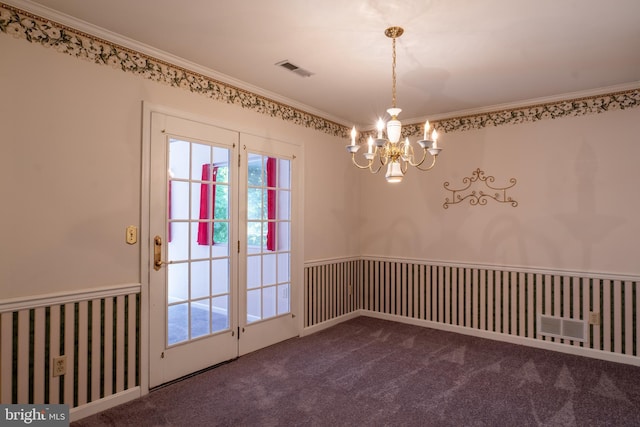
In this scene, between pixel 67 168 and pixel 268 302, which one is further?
pixel 268 302

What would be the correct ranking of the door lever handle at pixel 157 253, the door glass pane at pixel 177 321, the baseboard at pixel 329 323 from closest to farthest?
the door lever handle at pixel 157 253 < the door glass pane at pixel 177 321 < the baseboard at pixel 329 323

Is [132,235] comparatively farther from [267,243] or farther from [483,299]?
[483,299]

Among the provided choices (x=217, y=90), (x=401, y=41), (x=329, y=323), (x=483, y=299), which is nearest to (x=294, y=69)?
(x=217, y=90)

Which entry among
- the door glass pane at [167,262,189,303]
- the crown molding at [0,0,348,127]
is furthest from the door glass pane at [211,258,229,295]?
the crown molding at [0,0,348,127]

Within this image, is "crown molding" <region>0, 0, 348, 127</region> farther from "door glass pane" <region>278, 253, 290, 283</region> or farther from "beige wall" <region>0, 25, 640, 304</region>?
"door glass pane" <region>278, 253, 290, 283</region>

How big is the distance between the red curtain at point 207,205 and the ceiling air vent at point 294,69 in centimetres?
105

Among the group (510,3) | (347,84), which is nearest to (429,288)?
(347,84)

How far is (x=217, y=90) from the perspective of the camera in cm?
342

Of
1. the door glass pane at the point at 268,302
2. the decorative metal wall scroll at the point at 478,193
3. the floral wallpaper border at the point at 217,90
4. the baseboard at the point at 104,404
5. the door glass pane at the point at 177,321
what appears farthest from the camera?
the decorative metal wall scroll at the point at 478,193

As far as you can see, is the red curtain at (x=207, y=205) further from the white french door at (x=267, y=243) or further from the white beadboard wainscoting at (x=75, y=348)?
the white beadboard wainscoting at (x=75, y=348)

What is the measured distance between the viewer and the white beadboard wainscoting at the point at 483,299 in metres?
3.60

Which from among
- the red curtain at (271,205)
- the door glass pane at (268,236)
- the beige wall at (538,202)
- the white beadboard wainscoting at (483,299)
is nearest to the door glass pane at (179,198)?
the door glass pane at (268,236)

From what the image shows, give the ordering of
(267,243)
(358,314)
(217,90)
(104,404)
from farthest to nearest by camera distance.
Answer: (358,314)
(267,243)
(217,90)
(104,404)

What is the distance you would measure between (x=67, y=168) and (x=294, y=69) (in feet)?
6.16
